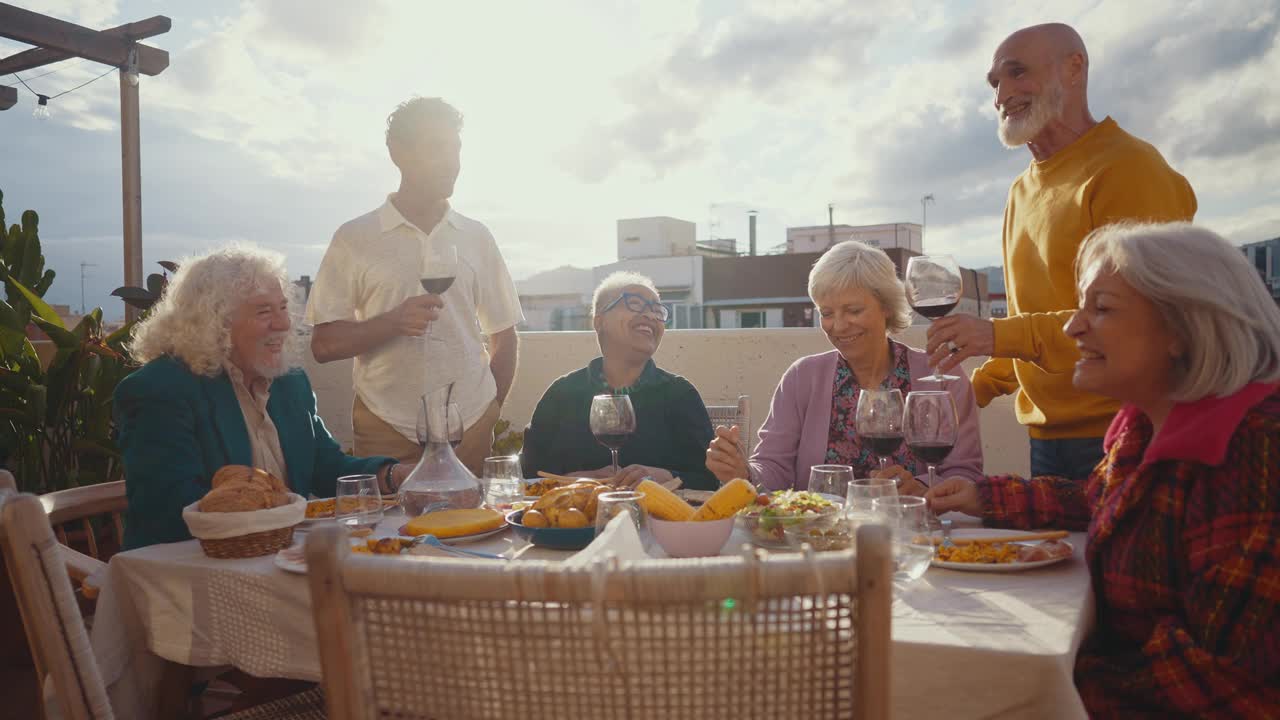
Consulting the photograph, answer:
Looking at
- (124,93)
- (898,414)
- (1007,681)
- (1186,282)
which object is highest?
(124,93)

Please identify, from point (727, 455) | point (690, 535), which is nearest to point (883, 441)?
point (727, 455)

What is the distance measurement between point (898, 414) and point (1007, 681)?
91 cm

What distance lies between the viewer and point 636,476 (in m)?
2.35

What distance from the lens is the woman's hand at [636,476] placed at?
228cm

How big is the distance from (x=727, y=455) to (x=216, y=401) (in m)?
1.34

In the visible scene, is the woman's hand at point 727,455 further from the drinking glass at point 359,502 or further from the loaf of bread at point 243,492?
the loaf of bread at point 243,492

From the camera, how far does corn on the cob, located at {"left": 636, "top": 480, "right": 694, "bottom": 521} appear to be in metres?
1.61

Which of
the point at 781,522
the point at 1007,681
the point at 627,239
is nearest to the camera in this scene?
the point at 1007,681

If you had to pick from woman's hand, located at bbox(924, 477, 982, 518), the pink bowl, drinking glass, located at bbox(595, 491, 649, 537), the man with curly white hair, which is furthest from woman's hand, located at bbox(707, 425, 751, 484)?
the man with curly white hair

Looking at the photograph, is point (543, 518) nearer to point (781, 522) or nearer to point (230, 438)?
point (781, 522)

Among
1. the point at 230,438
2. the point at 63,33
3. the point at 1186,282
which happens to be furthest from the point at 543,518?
the point at 63,33

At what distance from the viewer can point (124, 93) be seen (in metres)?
5.05

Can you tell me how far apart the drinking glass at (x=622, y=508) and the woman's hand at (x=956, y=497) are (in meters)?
0.73

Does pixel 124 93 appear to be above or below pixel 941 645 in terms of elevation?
above
